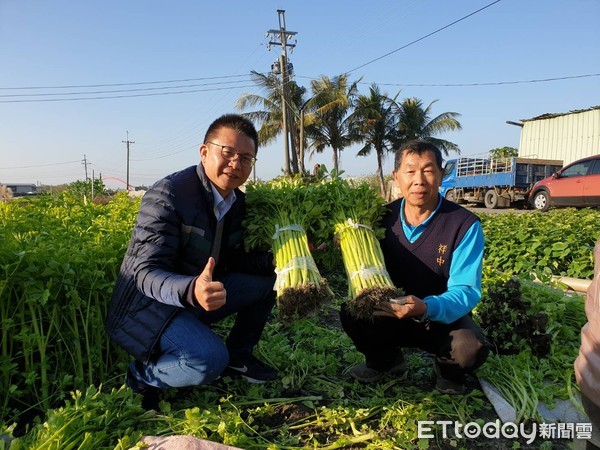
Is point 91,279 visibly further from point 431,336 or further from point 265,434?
point 431,336

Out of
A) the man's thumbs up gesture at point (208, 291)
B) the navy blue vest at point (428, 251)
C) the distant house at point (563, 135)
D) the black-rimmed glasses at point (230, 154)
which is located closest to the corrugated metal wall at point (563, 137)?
the distant house at point (563, 135)

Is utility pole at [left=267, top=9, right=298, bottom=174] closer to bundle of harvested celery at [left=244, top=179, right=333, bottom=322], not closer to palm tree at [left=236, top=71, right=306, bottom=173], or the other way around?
palm tree at [left=236, top=71, right=306, bottom=173]

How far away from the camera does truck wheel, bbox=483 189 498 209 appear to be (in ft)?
64.6

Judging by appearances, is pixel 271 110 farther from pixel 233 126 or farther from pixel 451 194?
pixel 233 126

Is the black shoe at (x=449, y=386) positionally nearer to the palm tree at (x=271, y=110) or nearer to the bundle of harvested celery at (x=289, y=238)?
the bundle of harvested celery at (x=289, y=238)

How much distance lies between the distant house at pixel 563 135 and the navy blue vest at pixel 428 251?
81.4ft

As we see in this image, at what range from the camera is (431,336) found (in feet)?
8.85

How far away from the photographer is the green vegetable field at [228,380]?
212 centimetres

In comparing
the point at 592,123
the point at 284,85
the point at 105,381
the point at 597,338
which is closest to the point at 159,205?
the point at 105,381

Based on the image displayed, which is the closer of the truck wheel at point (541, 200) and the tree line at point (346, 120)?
the truck wheel at point (541, 200)

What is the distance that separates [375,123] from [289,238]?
29.7m

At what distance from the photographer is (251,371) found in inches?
113

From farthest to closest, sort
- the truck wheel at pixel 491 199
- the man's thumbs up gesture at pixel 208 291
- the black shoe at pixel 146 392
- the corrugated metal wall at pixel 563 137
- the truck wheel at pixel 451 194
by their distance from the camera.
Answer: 1. the truck wheel at pixel 451 194
2. the corrugated metal wall at pixel 563 137
3. the truck wheel at pixel 491 199
4. the black shoe at pixel 146 392
5. the man's thumbs up gesture at pixel 208 291

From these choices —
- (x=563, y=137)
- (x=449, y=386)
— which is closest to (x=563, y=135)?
(x=563, y=137)
